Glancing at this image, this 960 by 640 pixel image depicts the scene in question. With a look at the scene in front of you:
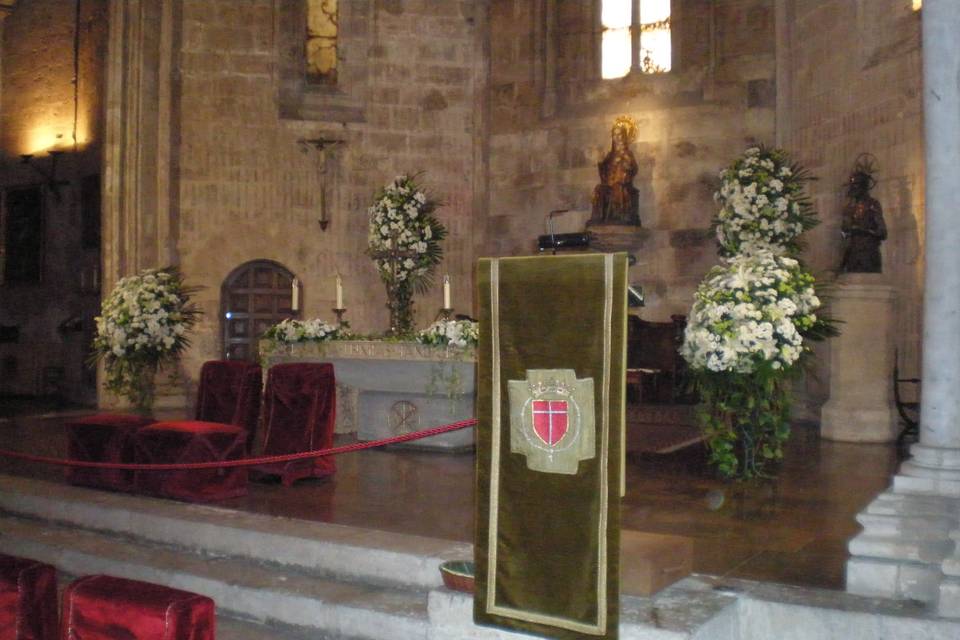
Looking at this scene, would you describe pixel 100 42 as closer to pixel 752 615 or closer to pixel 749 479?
pixel 749 479

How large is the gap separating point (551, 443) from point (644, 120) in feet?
32.8

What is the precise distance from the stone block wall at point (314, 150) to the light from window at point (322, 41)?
200 mm

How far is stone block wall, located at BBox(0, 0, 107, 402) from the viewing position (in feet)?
48.9

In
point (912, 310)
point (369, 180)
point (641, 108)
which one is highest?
point (641, 108)

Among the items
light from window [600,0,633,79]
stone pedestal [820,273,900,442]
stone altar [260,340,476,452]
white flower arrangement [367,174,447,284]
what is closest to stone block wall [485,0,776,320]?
light from window [600,0,633,79]

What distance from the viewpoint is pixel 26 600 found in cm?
374

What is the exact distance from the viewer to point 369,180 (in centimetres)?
1361

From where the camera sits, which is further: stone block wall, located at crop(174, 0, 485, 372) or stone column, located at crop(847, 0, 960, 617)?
stone block wall, located at crop(174, 0, 485, 372)

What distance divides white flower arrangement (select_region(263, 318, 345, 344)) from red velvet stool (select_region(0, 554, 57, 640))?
17.1 ft

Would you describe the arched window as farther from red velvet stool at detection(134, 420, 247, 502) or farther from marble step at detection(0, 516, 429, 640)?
marble step at detection(0, 516, 429, 640)

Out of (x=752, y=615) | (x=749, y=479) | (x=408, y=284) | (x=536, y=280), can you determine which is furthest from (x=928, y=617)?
(x=408, y=284)

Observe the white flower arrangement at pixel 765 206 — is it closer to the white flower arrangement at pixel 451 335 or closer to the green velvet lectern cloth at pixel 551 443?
the white flower arrangement at pixel 451 335

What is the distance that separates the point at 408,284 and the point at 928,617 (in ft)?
27.2

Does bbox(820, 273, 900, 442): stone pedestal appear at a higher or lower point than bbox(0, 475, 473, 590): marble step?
higher
